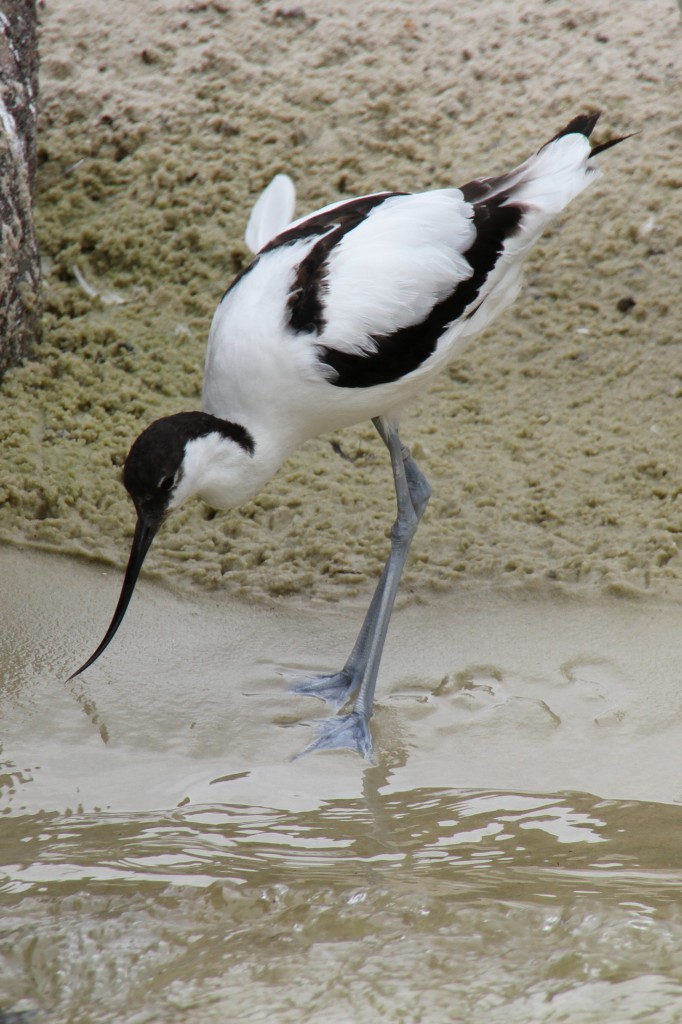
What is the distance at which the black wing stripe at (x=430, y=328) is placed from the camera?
122 inches

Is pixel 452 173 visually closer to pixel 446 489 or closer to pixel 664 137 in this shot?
pixel 664 137

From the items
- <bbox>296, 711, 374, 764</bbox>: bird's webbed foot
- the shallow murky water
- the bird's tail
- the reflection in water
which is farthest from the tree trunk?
the reflection in water

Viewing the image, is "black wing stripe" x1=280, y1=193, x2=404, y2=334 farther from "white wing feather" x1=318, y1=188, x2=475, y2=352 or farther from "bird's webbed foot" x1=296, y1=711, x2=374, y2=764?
"bird's webbed foot" x1=296, y1=711, x2=374, y2=764

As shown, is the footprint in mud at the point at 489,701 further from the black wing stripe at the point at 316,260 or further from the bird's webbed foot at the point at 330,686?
the black wing stripe at the point at 316,260

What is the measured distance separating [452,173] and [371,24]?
3.44 feet

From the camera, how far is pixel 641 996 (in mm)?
1814

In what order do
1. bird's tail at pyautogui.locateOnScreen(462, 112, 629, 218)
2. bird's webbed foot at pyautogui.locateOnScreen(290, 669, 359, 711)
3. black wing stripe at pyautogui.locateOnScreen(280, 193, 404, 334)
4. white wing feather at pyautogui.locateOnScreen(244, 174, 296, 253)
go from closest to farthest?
black wing stripe at pyautogui.locateOnScreen(280, 193, 404, 334), bird's webbed foot at pyautogui.locateOnScreen(290, 669, 359, 711), bird's tail at pyautogui.locateOnScreen(462, 112, 629, 218), white wing feather at pyautogui.locateOnScreen(244, 174, 296, 253)

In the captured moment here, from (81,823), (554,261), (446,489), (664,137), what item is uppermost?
(664,137)

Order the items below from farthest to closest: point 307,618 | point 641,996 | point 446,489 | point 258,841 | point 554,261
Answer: point 554,261, point 446,489, point 307,618, point 258,841, point 641,996

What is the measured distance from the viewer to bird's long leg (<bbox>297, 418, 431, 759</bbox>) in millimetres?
2979

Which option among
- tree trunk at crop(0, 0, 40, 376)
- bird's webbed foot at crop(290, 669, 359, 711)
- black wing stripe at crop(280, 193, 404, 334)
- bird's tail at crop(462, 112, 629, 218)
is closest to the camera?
black wing stripe at crop(280, 193, 404, 334)

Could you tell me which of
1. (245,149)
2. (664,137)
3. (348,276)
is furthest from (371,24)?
(348,276)

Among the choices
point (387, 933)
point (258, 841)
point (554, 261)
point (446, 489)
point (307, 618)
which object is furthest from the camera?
point (554, 261)

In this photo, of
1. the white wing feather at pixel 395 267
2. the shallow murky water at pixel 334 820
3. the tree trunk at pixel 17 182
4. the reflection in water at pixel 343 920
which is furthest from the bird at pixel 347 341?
the tree trunk at pixel 17 182
